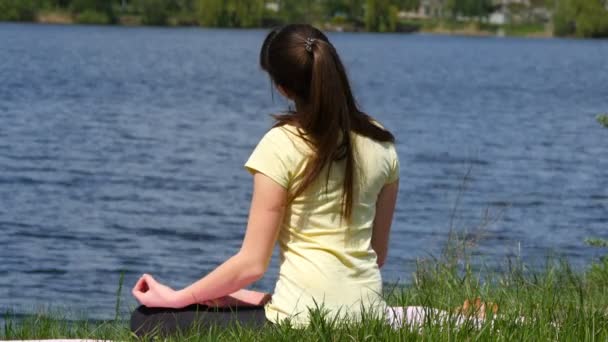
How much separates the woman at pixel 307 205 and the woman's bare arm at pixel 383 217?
0.28 feet

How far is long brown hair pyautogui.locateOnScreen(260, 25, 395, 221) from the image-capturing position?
13.9 feet

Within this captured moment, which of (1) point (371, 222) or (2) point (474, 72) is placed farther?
(2) point (474, 72)

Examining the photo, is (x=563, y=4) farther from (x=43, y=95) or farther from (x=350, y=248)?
(x=350, y=248)

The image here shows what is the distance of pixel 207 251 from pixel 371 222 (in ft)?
28.7

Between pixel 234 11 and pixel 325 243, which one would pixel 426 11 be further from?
pixel 325 243

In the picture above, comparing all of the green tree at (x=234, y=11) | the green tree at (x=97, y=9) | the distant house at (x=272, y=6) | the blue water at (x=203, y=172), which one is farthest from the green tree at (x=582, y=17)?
the blue water at (x=203, y=172)

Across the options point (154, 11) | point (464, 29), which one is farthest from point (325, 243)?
point (464, 29)

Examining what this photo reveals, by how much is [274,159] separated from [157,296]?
0.66 metres

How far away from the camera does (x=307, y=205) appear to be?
14.3 feet

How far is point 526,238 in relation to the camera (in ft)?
46.4

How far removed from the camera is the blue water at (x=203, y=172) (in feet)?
40.3

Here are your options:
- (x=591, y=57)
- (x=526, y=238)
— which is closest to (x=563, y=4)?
(x=591, y=57)

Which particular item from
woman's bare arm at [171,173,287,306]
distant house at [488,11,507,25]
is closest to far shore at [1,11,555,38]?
distant house at [488,11,507,25]

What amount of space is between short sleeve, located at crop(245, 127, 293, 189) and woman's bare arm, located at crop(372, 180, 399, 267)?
46 cm
